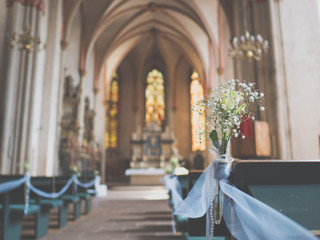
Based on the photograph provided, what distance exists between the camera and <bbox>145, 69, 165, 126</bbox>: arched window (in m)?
23.7

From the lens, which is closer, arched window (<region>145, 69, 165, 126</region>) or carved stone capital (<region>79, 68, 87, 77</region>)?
carved stone capital (<region>79, 68, 87, 77</region>)

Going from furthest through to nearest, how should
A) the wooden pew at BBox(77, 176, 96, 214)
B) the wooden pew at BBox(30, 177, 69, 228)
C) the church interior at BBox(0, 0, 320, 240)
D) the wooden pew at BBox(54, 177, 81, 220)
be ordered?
the wooden pew at BBox(77, 176, 96, 214)
the wooden pew at BBox(54, 177, 81, 220)
the wooden pew at BBox(30, 177, 69, 228)
the church interior at BBox(0, 0, 320, 240)

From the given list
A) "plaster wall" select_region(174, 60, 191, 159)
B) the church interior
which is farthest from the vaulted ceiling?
"plaster wall" select_region(174, 60, 191, 159)

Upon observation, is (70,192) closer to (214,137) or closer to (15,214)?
(15,214)

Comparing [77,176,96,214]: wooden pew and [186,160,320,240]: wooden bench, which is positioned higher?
[186,160,320,240]: wooden bench

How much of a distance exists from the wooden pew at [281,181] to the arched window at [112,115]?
21364 mm

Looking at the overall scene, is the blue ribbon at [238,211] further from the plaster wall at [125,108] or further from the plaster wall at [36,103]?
the plaster wall at [125,108]

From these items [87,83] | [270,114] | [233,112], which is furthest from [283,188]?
[87,83]

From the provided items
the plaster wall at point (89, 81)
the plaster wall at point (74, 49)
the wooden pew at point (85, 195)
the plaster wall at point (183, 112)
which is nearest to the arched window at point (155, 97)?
the plaster wall at point (183, 112)

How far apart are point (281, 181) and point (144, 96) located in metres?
22.5

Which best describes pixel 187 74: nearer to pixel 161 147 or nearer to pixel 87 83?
pixel 161 147

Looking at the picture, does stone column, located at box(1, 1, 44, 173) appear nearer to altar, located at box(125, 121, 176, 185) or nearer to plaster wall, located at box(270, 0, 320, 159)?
plaster wall, located at box(270, 0, 320, 159)

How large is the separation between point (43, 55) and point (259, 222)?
10606 millimetres

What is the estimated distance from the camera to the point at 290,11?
28.1 ft
